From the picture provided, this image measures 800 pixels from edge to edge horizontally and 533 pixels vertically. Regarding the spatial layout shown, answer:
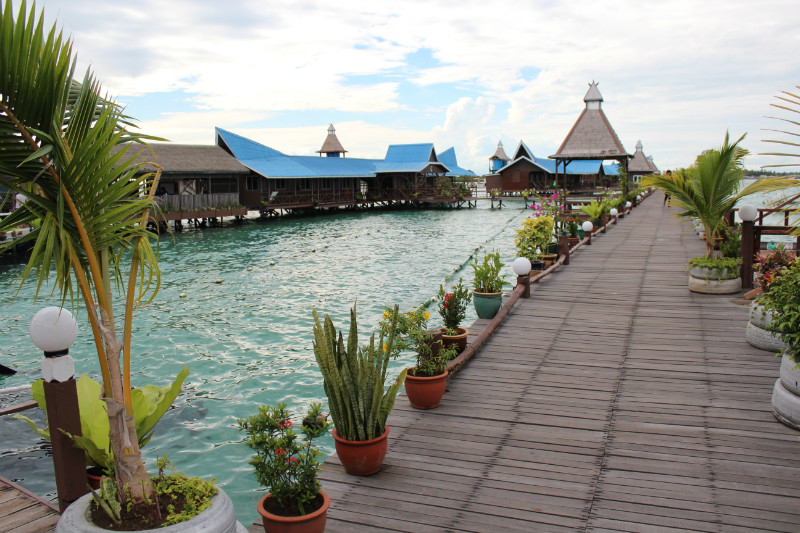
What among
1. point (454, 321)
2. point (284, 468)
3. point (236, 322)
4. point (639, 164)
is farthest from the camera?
point (639, 164)

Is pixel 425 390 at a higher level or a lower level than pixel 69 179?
lower

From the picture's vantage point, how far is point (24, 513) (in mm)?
3957

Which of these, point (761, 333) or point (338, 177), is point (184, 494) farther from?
point (338, 177)

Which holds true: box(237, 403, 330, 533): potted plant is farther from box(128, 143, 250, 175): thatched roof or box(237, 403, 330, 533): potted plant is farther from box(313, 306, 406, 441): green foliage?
box(128, 143, 250, 175): thatched roof

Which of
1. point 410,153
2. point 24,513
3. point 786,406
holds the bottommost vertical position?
point 24,513

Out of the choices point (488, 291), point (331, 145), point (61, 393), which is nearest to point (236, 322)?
point (488, 291)

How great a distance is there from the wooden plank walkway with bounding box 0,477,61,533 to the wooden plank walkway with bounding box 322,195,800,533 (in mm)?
1889

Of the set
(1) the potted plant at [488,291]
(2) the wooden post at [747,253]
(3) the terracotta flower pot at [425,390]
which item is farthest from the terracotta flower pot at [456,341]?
(2) the wooden post at [747,253]

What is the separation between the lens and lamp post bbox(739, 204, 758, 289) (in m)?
10.2

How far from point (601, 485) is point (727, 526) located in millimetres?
843

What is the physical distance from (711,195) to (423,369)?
24.4ft

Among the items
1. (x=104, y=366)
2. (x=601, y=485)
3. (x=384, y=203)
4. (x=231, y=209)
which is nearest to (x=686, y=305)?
(x=601, y=485)

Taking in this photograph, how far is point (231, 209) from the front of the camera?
1484 inches

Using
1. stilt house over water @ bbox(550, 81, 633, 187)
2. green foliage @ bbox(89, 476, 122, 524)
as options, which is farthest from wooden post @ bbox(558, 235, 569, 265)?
stilt house over water @ bbox(550, 81, 633, 187)
